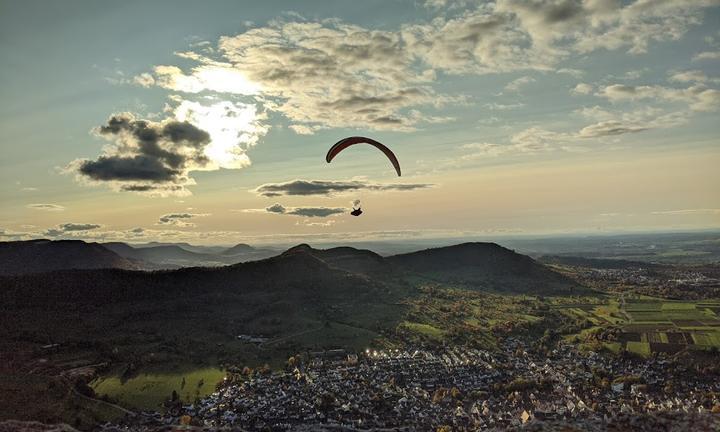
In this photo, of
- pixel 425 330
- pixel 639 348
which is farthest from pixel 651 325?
pixel 425 330

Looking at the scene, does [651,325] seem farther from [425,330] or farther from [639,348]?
[425,330]

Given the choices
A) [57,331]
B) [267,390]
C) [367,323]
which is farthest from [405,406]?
[57,331]

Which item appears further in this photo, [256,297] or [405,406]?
[256,297]

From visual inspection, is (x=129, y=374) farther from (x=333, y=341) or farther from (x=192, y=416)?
(x=333, y=341)

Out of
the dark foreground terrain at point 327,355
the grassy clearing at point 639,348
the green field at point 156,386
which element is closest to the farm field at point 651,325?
the grassy clearing at point 639,348

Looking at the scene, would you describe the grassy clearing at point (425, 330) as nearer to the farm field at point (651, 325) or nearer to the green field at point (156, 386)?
the farm field at point (651, 325)

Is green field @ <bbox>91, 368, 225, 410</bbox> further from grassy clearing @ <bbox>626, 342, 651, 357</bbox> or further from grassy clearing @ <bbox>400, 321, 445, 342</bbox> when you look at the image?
grassy clearing @ <bbox>626, 342, 651, 357</bbox>
